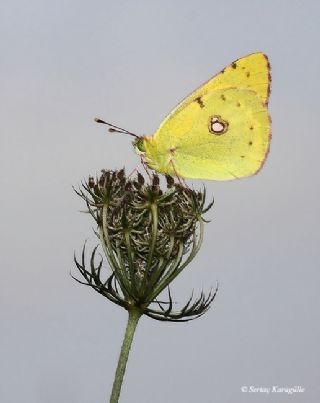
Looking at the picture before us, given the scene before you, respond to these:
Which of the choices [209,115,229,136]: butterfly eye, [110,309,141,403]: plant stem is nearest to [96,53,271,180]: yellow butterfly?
[209,115,229,136]: butterfly eye

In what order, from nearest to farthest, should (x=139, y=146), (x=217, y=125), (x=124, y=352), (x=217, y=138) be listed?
(x=124, y=352), (x=139, y=146), (x=217, y=138), (x=217, y=125)

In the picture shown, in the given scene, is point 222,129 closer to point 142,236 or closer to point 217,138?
point 217,138

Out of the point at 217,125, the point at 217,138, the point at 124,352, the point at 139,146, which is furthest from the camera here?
the point at 217,125

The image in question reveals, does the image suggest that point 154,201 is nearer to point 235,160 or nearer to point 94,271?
point 94,271

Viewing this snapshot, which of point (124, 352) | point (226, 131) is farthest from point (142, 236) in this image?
point (226, 131)

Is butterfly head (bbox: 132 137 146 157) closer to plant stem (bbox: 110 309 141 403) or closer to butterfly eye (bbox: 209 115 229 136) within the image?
butterfly eye (bbox: 209 115 229 136)

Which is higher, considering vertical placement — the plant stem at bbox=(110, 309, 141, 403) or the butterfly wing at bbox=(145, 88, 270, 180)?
the butterfly wing at bbox=(145, 88, 270, 180)

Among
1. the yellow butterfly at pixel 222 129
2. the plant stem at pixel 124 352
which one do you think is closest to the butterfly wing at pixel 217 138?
the yellow butterfly at pixel 222 129
